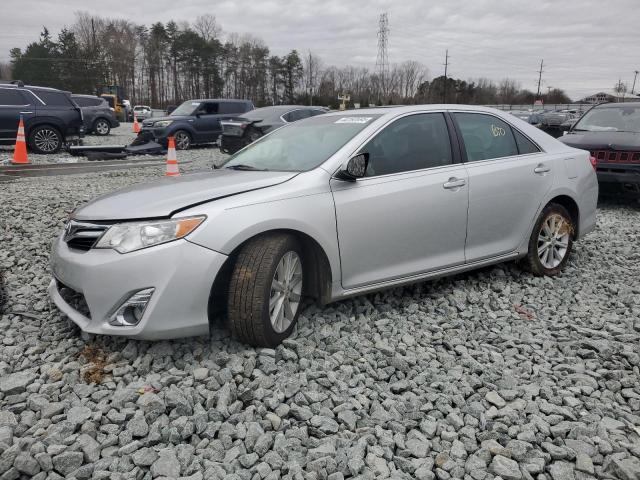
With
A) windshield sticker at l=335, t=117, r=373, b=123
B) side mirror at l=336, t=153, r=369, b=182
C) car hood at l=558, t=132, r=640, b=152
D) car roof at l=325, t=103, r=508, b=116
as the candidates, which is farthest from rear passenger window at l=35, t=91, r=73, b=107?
side mirror at l=336, t=153, r=369, b=182

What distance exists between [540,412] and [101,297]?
2397mm

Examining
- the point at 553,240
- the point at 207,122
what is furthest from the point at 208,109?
the point at 553,240

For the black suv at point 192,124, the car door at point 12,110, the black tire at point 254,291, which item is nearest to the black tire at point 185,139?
the black suv at point 192,124

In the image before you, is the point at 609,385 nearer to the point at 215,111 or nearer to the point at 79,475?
the point at 79,475

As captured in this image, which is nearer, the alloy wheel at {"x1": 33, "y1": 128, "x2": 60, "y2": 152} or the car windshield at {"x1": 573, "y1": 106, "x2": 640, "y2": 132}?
the car windshield at {"x1": 573, "y1": 106, "x2": 640, "y2": 132}

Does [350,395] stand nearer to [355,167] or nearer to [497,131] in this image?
[355,167]

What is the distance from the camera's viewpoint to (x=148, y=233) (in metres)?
2.93

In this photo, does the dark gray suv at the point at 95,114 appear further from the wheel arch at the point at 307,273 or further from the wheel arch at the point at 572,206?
the wheel arch at the point at 307,273

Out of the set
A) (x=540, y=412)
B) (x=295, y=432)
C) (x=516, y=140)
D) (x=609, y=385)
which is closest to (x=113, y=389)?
(x=295, y=432)

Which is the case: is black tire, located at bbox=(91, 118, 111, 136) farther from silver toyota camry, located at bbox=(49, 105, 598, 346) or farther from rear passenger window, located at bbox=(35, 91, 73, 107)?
silver toyota camry, located at bbox=(49, 105, 598, 346)

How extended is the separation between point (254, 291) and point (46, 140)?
42.5 feet

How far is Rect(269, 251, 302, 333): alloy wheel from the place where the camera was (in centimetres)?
323

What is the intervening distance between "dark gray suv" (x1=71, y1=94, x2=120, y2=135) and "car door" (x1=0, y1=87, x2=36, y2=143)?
8.35m

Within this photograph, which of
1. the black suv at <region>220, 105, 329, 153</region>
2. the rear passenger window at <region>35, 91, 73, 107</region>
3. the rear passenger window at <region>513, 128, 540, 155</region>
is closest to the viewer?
the rear passenger window at <region>513, 128, 540, 155</region>
